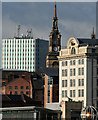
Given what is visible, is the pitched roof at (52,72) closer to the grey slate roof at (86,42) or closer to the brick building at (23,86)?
the grey slate roof at (86,42)

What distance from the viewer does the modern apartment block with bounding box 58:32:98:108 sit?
14562 cm

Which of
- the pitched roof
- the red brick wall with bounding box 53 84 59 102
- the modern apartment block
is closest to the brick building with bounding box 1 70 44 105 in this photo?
the pitched roof

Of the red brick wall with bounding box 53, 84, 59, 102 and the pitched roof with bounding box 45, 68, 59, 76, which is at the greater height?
the pitched roof with bounding box 45, 68, 59, 76

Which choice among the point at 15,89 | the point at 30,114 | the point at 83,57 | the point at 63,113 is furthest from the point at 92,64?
the point at 30,114

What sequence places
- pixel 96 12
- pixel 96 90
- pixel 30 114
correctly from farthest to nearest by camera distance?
1. pixel 96 90
2. pixel 96 12
3. pixel 30 114

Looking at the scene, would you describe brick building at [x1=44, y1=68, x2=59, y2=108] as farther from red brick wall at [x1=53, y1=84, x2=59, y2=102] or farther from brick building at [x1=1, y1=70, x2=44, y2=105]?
brick building at [x1=1, y1=70, x2=44, y2=105]

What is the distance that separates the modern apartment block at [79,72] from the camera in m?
146

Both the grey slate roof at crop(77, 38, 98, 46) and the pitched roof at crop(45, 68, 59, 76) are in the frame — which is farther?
the pitched roof at crop(45, 68, 59, 76)

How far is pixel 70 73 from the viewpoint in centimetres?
15300

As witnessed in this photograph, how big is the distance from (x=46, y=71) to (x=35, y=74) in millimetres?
26963

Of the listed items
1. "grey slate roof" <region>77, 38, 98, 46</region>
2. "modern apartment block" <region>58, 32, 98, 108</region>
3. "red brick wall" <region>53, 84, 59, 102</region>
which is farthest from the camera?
"red brick wall" <region>53, 84, 59, 102</region>

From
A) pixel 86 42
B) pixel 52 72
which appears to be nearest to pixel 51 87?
pixel 52 72

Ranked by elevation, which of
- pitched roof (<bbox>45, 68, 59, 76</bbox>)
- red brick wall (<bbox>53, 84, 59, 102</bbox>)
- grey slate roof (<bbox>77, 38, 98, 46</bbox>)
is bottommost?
red brick wall (<bbox>53, 84, 59, 102</bbox>)

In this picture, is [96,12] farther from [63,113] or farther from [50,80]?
[50,80]
